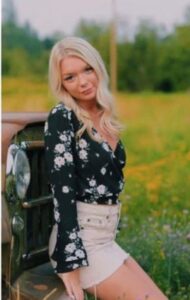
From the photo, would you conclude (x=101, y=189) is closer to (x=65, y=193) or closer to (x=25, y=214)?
(x=65, y=193)

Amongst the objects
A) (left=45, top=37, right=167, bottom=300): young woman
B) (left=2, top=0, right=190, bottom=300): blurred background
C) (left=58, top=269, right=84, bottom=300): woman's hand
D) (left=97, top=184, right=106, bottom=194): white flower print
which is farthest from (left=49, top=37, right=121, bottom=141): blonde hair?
(left=2, top=0, right=190, bottom=300): blurred background

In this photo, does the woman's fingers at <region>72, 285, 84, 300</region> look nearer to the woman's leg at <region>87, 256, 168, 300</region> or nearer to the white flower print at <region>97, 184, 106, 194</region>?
the woman's leg at <region>87, 256, 168, 300</region>

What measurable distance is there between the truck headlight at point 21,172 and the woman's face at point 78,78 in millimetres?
286

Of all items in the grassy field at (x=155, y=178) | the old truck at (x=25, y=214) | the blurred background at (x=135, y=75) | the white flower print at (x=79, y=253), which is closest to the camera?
the white flower print at (x=79, y=253)

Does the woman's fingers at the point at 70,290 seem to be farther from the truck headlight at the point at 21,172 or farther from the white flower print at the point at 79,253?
the truck headlight at the point at 21,172

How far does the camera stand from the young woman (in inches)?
83.8

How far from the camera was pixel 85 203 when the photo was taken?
7.17 feet

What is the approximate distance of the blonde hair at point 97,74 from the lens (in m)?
2.17

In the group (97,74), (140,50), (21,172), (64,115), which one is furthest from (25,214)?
(140,50)

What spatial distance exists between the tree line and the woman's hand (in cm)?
347

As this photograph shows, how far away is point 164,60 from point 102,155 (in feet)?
11.8

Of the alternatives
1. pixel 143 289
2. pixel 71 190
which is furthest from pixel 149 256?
pixel 71 190

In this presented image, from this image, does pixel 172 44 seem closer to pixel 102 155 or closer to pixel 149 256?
pixel 149 256

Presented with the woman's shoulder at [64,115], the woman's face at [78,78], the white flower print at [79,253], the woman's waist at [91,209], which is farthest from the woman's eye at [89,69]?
the white flower print at [79,253]
